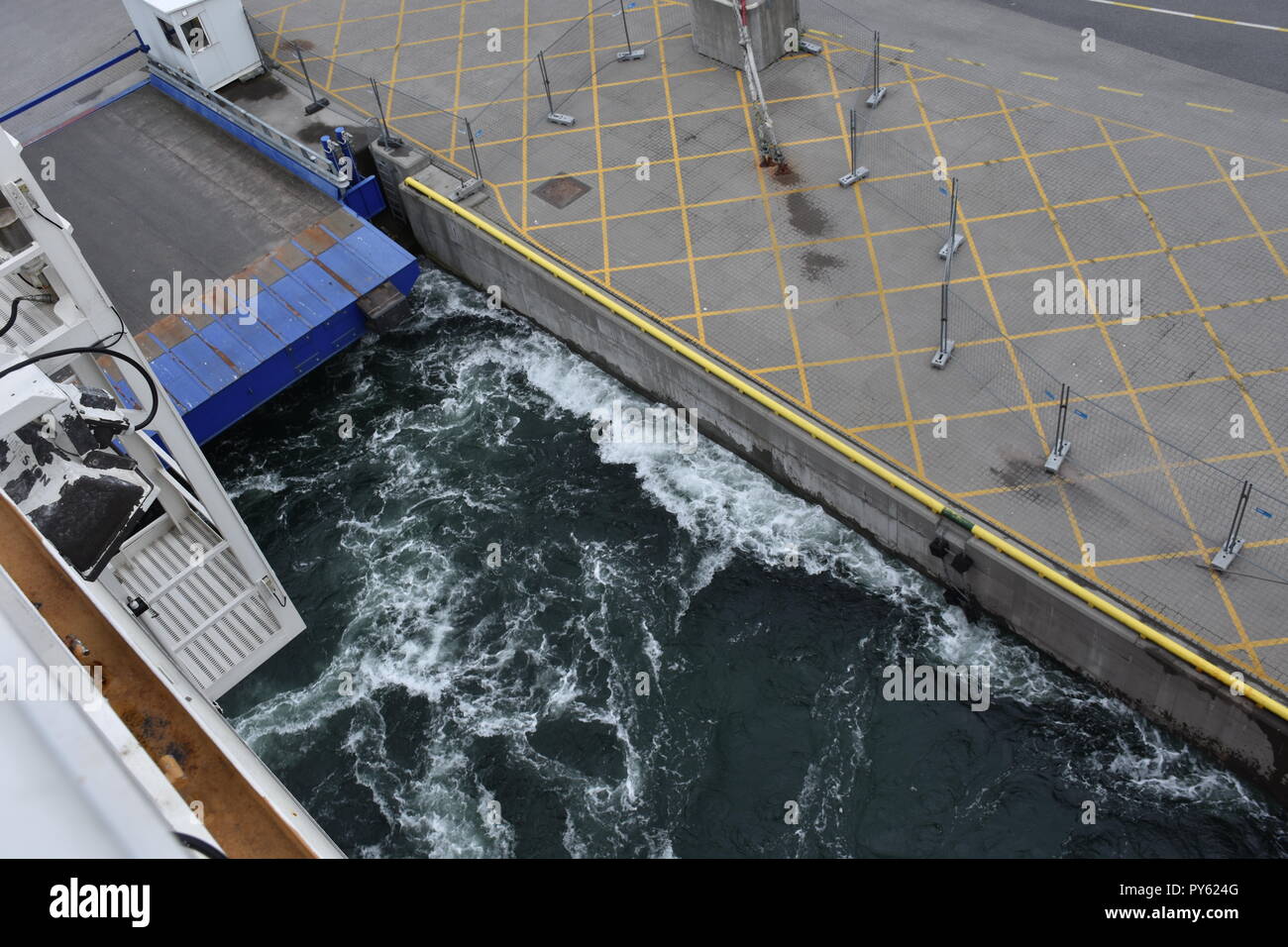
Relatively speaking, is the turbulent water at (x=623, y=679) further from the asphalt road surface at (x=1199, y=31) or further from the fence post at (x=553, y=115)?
the asphalt road surface at (x=1199, y=31)

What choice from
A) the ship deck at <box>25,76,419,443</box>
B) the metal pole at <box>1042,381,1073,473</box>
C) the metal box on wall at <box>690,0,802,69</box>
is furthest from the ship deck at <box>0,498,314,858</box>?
the metal box on wall at <box>690,0,802,69</box>

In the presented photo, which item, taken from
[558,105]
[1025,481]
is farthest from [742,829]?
[558,105]

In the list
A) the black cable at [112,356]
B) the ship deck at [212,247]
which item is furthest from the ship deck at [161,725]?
the ship deck at [212,247]

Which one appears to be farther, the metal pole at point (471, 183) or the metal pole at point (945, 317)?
the metal pole at point (471, 183)


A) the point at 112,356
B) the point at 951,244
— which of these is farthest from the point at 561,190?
the point at 112,356

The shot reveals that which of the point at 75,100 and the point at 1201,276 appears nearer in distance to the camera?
the point at 1201,276

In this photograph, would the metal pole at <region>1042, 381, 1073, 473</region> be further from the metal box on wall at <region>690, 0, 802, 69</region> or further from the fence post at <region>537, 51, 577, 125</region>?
the fence post at <region>537, 51, 577, 125</region>

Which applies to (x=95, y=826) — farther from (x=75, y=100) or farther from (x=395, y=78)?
(x=75, y=100)
